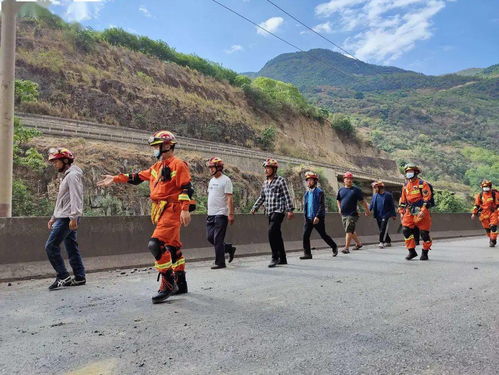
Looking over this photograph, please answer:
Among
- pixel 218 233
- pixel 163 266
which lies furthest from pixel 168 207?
pixel 218 233

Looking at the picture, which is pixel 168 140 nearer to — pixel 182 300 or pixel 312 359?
pixel 182 300

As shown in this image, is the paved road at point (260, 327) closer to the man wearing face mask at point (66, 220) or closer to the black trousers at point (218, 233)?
the man wearing face mask at point (66, 220)

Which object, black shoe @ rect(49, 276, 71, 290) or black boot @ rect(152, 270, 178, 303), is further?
black shoe @ rect(49, 276, 71, 290)

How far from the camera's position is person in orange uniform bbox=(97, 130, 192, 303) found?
5293 mm

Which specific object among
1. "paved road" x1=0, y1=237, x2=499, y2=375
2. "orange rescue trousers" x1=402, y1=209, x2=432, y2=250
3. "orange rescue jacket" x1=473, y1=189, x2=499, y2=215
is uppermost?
"orange rescue jacket" x1=473, y1=189, x2=499, y2=215

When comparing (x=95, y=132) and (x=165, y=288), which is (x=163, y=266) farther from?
(x=95, y=132)

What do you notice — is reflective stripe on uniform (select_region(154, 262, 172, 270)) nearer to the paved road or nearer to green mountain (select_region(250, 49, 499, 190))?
the paved road

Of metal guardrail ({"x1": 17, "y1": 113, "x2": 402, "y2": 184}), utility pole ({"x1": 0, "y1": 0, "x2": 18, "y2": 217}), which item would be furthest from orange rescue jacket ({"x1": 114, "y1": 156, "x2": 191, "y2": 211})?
metal guardrail ({"x1": 17, "y1": 113, "x2": 402, "y2": 184})

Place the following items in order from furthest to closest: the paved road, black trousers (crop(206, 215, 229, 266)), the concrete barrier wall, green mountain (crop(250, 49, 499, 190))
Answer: green mountain (crop(250, 49, 499, 190)), black trousers (crop(206, 215, 229, 266)), the concrete barrier wall, the paved road

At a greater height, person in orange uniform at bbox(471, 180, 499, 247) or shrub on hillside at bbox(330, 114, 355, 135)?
shrub on hillside at bbox(330, 114, 355, 135)

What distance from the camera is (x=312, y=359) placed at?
3031 millimetres

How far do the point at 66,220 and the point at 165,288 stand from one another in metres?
2.21

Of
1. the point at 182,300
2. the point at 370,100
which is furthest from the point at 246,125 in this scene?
the point at 370,100

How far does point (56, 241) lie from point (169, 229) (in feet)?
6.87
